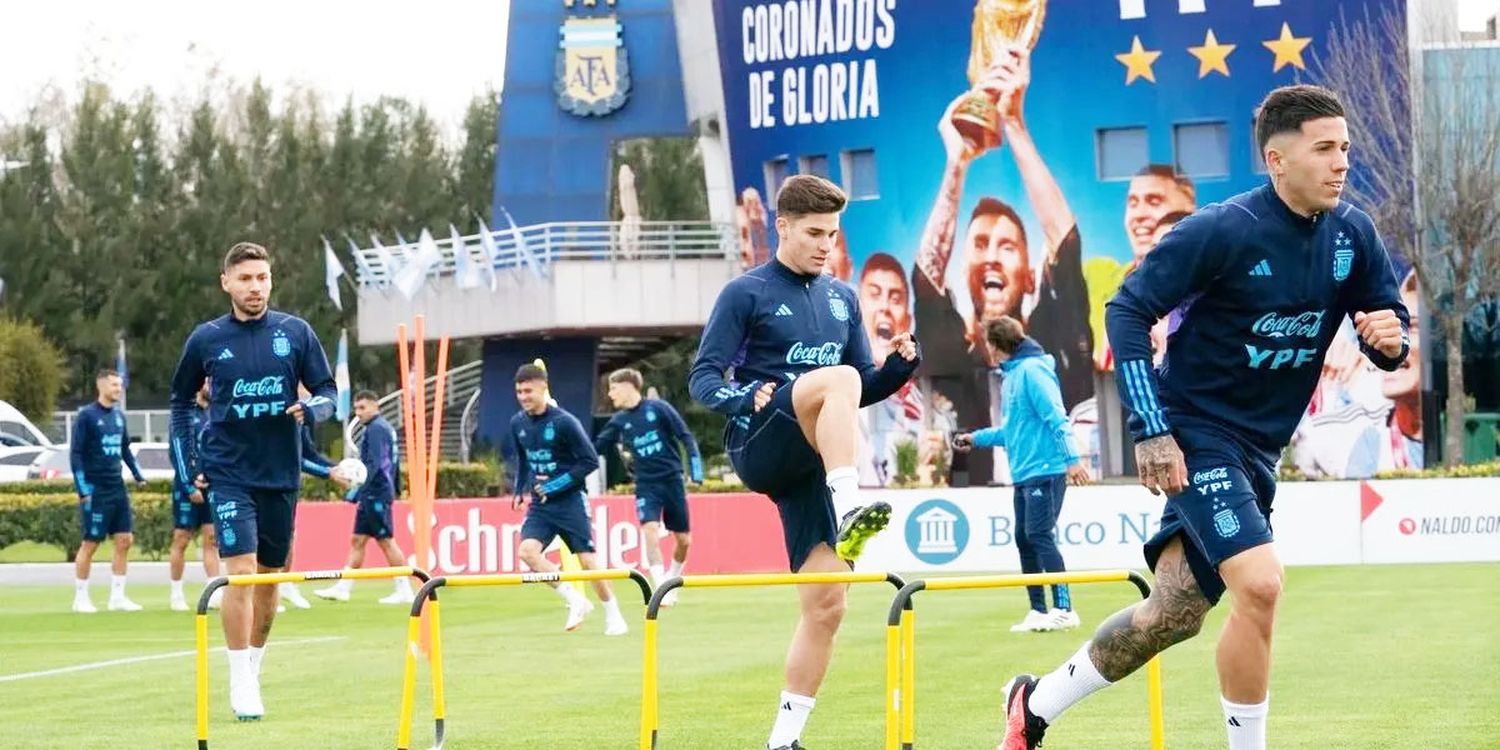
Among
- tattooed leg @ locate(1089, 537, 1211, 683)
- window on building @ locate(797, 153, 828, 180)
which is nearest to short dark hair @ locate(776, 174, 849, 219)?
tattooed leg @ locate(1089, 537, 1211, 683)

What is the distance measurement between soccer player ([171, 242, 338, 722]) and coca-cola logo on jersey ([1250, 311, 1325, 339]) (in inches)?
206

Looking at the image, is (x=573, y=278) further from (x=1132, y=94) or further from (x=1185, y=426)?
(x=1185, y=426)

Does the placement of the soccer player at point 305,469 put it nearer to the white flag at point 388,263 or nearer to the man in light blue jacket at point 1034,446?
the man in light blue jacket at point 1034,446

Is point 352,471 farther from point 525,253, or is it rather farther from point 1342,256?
point 525,253

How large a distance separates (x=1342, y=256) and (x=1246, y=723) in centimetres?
150

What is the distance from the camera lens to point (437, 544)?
1129 inches

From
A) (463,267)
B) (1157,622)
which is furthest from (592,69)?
(1157,622)

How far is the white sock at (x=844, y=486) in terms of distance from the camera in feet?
27.6

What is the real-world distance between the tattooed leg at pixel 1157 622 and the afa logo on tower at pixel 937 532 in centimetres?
2002

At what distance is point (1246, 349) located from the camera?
7.63 meters

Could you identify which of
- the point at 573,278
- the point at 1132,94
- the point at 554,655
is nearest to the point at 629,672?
the point at 554,655

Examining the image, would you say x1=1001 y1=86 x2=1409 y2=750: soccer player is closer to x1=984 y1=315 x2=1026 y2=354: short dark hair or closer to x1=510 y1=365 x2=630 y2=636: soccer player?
x1=984 y1=315 x2=1026 y2=354: short dark hair

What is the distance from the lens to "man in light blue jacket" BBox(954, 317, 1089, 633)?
16.8 m

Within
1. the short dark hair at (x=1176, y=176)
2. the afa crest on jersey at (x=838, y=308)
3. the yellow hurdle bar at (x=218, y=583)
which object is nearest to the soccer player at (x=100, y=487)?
the yellow hurdle bar at (x=218, y=583)
